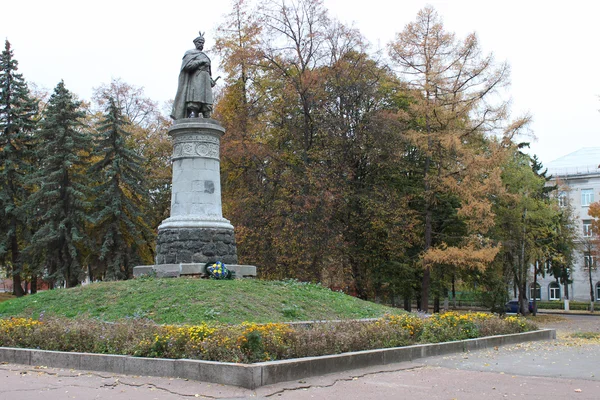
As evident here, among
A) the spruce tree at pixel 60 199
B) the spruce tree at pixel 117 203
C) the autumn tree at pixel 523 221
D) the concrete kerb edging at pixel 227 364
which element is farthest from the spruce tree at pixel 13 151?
the autumn tree at pixel 523 221

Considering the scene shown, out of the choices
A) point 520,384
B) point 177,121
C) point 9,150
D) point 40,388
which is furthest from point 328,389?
point 9,150

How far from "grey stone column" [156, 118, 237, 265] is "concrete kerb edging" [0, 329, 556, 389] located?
24.9 feet

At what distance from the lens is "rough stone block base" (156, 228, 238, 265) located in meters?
17.8

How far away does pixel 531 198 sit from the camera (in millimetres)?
36969

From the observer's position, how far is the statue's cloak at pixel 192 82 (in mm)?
19469

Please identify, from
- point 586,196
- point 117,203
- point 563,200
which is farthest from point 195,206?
point 586,196

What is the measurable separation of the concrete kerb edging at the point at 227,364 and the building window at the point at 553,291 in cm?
5544

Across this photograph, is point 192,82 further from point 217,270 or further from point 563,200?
point 563,200

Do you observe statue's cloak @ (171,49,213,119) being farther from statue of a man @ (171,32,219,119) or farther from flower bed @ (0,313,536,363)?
flower bed @ (0,313,536,363)

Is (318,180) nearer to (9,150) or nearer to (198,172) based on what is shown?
(198,172)

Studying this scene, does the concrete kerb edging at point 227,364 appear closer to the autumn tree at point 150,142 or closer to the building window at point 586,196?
the autumn tree at point 150,142

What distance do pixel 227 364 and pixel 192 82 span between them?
520 inches

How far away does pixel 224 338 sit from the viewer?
29.2 ft

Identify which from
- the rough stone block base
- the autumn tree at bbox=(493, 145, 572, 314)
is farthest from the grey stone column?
the autumn tree at bbox=(493, 145, 572, 314)
